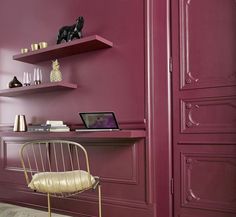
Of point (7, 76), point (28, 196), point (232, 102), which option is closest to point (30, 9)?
point (7, 76)

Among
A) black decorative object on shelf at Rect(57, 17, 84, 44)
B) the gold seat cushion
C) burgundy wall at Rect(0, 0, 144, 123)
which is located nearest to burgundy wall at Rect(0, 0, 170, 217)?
burgundy wall at Rect(0, 0, 144, 123)

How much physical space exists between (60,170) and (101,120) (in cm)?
89

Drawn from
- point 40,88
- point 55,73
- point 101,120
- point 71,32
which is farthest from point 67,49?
point 101,120

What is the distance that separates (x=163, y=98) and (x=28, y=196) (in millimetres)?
1804

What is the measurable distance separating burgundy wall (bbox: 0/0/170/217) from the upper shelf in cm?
7

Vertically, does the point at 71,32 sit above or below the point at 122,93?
above

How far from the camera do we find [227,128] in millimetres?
2029

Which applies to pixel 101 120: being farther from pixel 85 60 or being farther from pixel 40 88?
pixel 40 88

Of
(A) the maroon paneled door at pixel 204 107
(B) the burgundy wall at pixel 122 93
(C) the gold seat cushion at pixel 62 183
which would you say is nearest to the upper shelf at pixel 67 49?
(B) the burgundy wall at pixel 122 93

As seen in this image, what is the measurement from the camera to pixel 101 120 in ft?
7.23

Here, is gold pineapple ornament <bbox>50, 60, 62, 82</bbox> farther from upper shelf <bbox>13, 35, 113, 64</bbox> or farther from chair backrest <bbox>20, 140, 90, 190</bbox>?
chair backrest <bbox>20, 140, 90, 190</bbox>

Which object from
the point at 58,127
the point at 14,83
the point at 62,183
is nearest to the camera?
the point at 62,183

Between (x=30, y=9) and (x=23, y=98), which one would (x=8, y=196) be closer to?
(x=23, y=98)

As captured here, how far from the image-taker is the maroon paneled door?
2033mm
